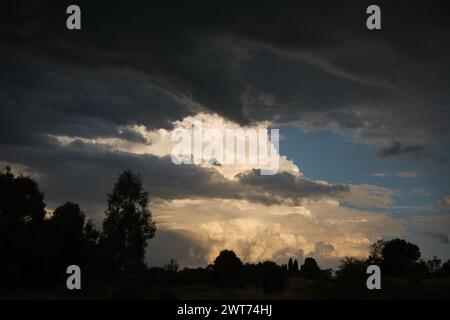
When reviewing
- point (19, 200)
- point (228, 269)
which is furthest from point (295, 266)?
point (19, 200)

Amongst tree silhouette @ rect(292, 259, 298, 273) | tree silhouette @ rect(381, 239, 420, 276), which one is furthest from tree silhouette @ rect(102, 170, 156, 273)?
tree silhouette @ rect(381, 239, 420, 276)

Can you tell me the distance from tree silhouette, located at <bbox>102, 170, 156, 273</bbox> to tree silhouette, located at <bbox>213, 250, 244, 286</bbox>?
1068 cm

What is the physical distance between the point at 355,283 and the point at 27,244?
42.1m

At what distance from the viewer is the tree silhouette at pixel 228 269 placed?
2672 inches

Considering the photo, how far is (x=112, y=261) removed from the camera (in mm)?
67000

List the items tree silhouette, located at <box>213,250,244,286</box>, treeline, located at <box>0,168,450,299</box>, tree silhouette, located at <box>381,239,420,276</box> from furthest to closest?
tree silhouette, located at <box>381,239,420,276</box>
tree silhouette, located at <box>213,250,244,286</box>
treeline, located at <box>0,168,450,299</box>

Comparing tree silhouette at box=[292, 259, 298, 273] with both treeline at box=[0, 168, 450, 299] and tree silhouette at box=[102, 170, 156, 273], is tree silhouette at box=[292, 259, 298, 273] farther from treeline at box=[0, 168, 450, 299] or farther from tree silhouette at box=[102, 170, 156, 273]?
tree silhouette at box=[102, 170, 156, 273]

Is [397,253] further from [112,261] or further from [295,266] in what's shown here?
[112,261]

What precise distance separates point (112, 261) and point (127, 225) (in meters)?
6.88

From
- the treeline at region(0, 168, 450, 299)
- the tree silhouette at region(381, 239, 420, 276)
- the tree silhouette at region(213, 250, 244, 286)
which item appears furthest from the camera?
the tree silhouette at region(381, 239, 420, 276)

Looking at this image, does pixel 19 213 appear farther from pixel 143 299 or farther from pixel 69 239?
pixel 143 299

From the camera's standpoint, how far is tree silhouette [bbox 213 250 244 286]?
2672 inches

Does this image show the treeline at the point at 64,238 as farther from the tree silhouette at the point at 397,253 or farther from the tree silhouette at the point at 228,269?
the tree silhouette at the point at 397,253
